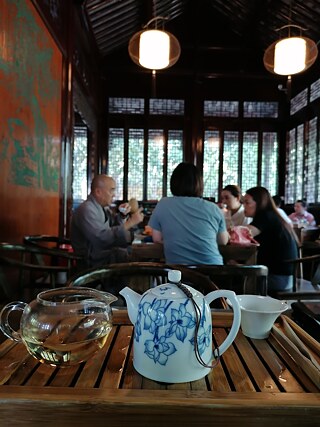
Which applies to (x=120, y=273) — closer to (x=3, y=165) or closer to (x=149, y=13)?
(x=3, y=165)

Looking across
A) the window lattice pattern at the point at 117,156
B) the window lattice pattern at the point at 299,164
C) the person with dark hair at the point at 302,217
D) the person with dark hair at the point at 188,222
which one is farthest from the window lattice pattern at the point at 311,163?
the person with dark hair at the point at 188,222

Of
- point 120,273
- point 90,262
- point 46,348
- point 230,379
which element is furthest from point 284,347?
point 90,262

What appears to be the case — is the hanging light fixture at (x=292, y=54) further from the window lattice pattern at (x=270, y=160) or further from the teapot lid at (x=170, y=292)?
the window lattice pattern at (x=270, y=160)

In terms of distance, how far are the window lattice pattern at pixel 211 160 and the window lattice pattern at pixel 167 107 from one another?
73 cm

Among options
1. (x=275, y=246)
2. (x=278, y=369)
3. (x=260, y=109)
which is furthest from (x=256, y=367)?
(x=260, y=109)

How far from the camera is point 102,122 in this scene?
6926mm

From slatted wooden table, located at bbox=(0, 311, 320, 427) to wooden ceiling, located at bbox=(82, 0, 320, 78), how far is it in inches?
242

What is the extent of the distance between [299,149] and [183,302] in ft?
21.7

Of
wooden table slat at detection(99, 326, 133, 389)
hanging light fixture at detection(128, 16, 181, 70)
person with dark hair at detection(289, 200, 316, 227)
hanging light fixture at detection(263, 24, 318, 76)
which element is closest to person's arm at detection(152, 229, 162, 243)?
wooden table slat at detection(99, 326, 133, 389)

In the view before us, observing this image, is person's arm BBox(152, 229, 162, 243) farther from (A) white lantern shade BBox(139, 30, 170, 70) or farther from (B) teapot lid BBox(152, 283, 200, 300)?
(A) white lantern shade BBox(139, 30, 170, 70)

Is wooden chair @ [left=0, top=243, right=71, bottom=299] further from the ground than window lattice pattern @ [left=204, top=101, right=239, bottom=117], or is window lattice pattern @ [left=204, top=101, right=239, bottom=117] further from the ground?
window lattice pattern @ [left=204, top=101, right=239, bottom=117]

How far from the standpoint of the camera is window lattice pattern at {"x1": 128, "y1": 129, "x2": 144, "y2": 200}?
7.08 m

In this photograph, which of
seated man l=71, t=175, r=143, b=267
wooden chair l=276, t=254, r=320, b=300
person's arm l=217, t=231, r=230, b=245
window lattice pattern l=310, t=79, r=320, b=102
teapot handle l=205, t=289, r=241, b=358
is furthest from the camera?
window lattice pattern l=310, t=79, r=320, b=102

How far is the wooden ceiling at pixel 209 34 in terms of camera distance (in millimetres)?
6066
